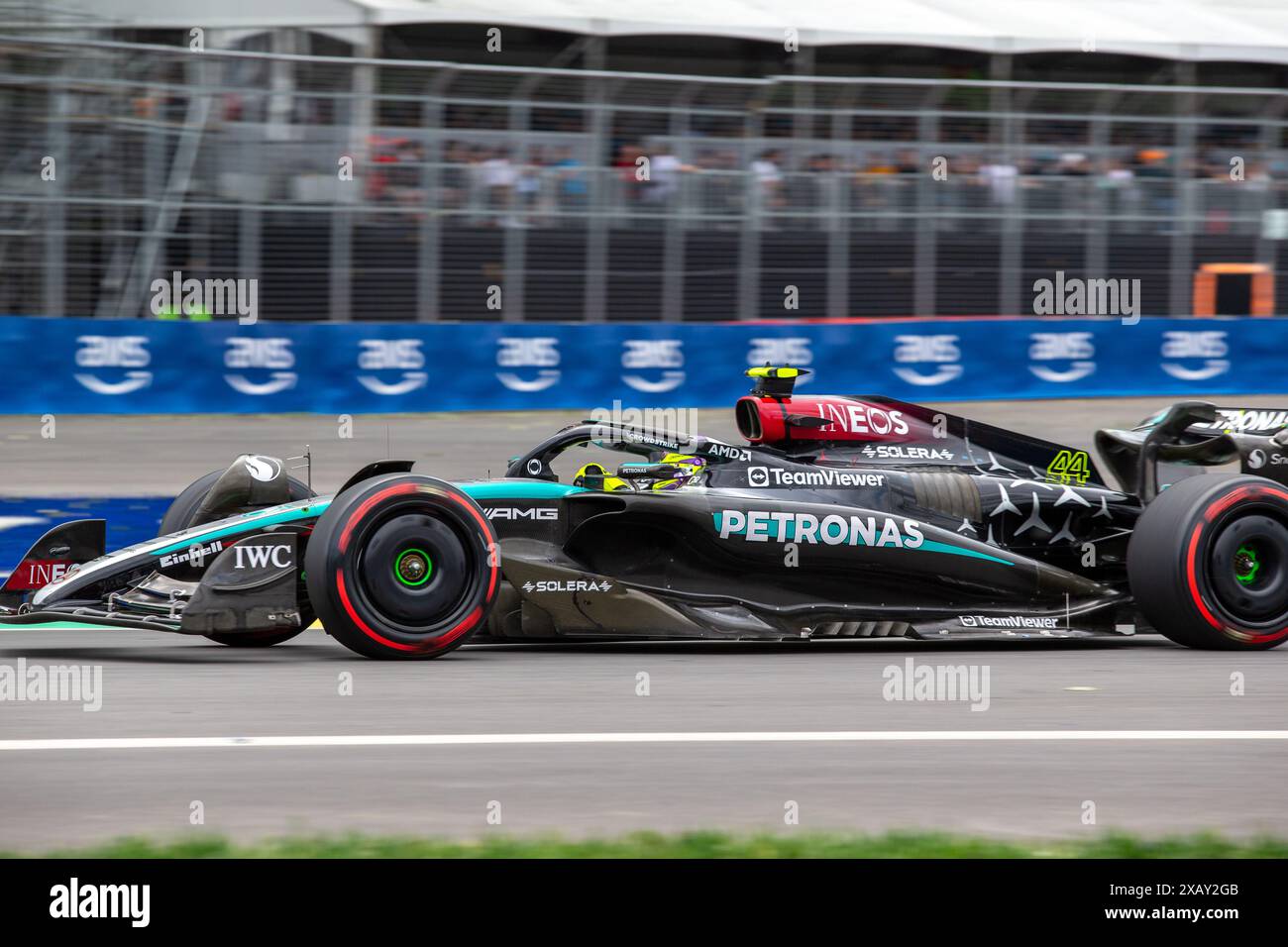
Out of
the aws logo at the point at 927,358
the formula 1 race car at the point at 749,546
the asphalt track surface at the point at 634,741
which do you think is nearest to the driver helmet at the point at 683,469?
the formula 1 race car at the point at 749,546

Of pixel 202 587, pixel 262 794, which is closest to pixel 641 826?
pixel 262 794

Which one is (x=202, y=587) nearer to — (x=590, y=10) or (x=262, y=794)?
(x=262, y=794)

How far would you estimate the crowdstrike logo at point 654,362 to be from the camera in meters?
17.8

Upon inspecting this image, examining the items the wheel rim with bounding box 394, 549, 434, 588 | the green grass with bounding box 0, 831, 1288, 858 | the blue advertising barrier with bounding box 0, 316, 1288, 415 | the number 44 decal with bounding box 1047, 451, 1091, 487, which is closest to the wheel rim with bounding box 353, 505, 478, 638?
the wheel rim with bounding box 394, 549, 434, 588

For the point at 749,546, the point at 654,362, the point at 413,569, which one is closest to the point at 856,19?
the point at 654,362

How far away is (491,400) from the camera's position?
1756 centimetres

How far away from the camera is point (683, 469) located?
28.2 feet

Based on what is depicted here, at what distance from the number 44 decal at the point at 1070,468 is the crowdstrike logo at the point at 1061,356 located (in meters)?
10.0

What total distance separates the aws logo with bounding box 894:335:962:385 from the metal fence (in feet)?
2.05

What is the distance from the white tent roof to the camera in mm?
20641

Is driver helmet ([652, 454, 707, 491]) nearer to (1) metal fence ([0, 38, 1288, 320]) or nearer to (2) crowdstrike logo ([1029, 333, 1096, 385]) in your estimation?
(1) metal fence ([0, 38, 1288, 320])

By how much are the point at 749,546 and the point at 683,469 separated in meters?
0.71

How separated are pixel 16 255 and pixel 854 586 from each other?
10.8 m

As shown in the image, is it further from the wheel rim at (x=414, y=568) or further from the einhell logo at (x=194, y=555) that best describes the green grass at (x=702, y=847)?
the einhell logo at (x=194, y=555)
